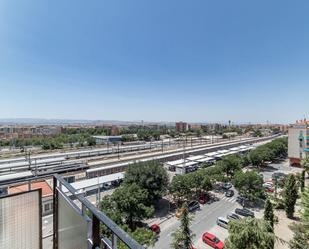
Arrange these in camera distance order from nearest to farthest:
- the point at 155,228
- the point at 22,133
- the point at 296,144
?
the point at 155,228 < the point at 296,144 < the point at 22,133

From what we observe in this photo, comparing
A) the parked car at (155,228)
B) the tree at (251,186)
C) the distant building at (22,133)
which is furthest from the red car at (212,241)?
the distant building at (22,133)

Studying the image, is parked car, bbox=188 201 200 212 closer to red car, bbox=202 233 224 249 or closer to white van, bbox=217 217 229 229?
white van, bbox=217 217 229 229

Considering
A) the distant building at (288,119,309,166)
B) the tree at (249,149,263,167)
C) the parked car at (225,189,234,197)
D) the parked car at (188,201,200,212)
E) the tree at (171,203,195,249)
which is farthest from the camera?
the distant building at (288,119,309,166)

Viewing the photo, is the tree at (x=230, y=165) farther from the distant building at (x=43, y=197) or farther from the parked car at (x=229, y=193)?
the distant building at (x=43, y=197)

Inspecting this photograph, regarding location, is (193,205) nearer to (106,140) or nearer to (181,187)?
(181,187)

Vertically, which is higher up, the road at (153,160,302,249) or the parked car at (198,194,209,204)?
the parked car at (198,194,209,204)

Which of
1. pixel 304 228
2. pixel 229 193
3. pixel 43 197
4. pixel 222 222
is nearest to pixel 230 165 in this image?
pixel 229 193

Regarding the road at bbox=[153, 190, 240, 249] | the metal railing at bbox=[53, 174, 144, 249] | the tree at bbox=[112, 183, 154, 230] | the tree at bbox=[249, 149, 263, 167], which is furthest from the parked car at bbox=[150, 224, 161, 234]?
the tree at bbox=[249, 149, 263, 167]
